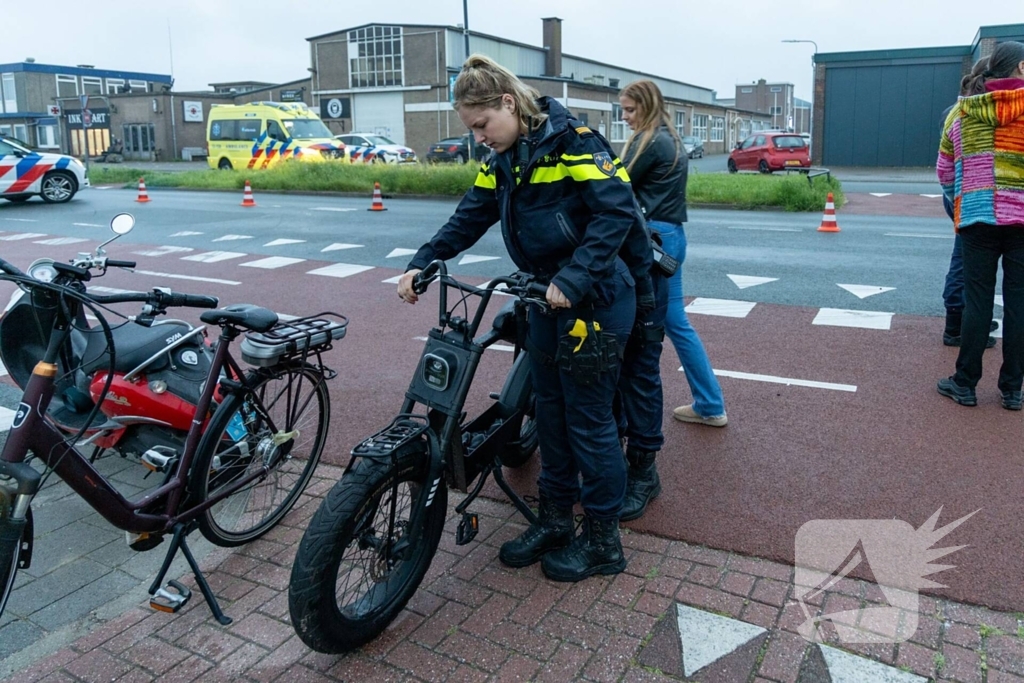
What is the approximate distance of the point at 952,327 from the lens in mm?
6664

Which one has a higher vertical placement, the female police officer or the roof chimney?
the roof chimney

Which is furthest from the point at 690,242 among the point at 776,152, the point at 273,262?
the point at 776,152

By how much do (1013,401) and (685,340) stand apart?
198 centimetres

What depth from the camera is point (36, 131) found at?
6316 centimetres

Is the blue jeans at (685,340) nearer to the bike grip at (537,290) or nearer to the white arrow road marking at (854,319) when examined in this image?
the bike grip at (537,290)

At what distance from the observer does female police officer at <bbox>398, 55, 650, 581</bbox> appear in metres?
3.14

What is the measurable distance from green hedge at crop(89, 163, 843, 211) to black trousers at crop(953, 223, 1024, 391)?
12885 mm

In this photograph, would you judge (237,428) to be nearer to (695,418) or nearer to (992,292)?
(695,418)

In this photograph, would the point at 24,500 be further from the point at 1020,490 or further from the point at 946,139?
the point at 946,139

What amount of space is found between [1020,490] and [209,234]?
12.8m

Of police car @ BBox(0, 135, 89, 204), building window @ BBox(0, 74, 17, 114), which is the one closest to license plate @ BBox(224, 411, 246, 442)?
police car @ BBox(0, 135, 89, 204)

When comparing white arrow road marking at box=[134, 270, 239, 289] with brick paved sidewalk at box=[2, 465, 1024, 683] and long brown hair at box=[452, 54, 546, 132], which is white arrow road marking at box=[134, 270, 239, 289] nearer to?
brick paved sidewalk at box=[2, 465, 1024, 683]

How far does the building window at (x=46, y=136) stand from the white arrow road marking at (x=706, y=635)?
221 ft

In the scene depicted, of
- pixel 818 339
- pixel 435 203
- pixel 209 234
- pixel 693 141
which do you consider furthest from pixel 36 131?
pixel 818 339
